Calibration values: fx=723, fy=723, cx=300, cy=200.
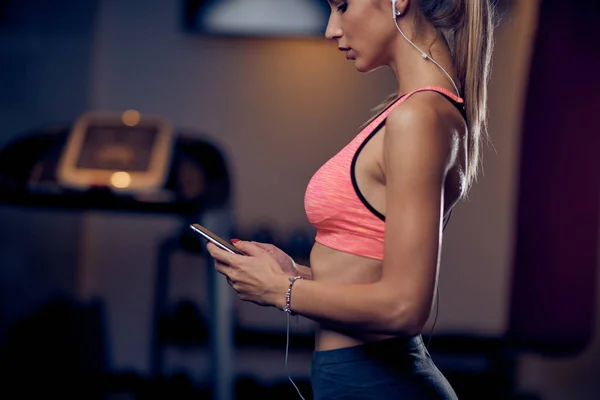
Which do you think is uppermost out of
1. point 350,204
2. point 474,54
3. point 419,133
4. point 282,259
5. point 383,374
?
point 474,54

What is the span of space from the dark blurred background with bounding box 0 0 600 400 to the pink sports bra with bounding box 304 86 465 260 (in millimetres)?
2128

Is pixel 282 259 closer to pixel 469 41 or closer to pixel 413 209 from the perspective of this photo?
pixel 413 209

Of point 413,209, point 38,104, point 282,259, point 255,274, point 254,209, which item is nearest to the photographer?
point 413,209

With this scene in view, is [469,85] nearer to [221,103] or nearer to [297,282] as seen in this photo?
[297,282]

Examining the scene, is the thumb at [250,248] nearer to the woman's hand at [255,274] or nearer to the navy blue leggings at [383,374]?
the woman's hand at [255,274]

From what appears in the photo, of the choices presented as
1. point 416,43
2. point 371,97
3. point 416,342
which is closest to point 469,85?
point 416,43

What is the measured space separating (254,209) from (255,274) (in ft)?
10.3

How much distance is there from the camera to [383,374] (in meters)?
1.04

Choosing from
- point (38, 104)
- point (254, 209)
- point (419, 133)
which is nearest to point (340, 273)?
point (419, 133)

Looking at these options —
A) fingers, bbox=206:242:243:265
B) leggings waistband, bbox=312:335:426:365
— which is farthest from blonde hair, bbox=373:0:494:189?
fingers, bbox=206:242:243:265

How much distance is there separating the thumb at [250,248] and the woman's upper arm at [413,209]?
0.22 m

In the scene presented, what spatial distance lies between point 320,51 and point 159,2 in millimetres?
963

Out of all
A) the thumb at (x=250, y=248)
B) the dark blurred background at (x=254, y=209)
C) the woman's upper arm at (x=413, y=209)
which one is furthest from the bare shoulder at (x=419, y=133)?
the dark blurred background at (x=254, y=209)

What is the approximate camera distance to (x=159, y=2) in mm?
4141
